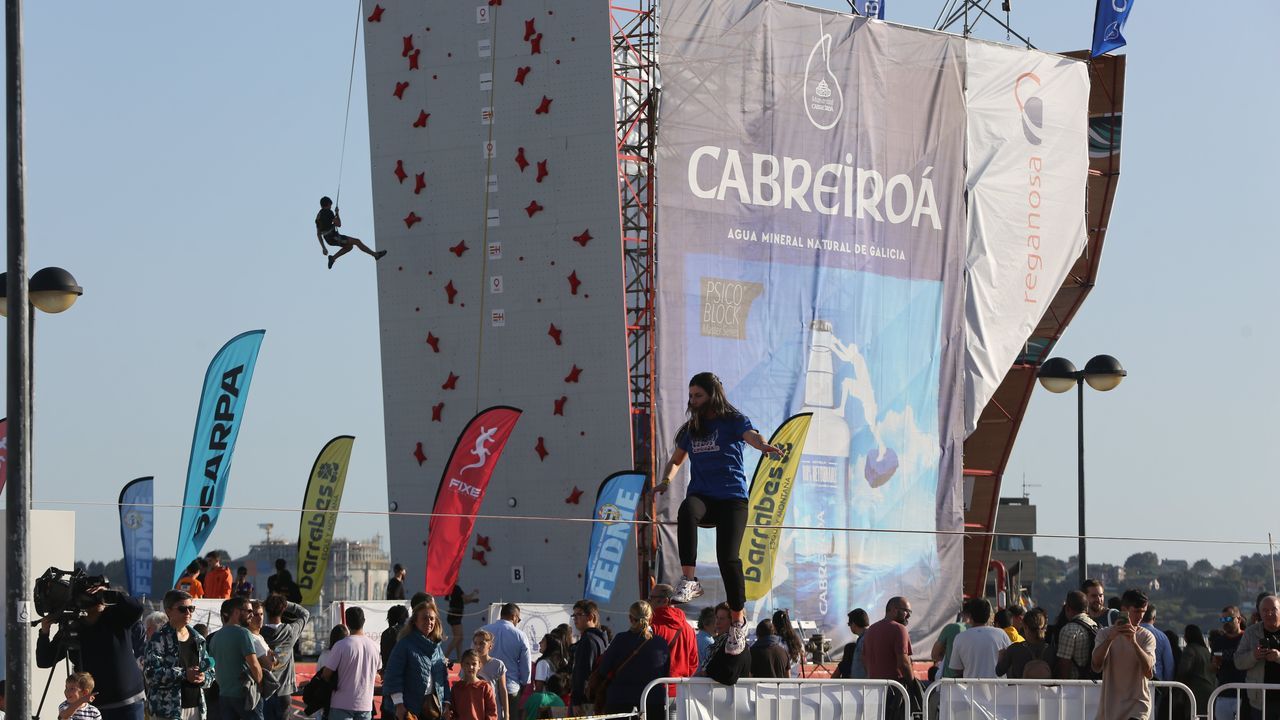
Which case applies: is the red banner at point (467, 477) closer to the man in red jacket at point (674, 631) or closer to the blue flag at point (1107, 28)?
the man in red jacket at point (674, 631)

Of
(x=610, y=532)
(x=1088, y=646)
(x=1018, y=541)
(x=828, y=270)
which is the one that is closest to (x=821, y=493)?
(x=828, y=270)

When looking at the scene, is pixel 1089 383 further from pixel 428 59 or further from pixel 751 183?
pixel 428 59

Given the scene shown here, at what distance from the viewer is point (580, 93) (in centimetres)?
3092

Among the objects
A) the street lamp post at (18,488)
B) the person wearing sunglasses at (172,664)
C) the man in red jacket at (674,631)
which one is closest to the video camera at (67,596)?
the street lamp post at (18,488)

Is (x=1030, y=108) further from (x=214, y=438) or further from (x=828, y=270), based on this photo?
(x=214, y=438)

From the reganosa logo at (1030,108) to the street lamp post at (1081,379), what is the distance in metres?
13.6

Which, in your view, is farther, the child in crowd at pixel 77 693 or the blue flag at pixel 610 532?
the blue flag at pixel 610 532

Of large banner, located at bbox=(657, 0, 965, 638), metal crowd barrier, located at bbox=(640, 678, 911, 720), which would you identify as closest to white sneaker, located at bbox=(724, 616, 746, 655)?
metal crowd barrier, located at bbox=(640, 678, 911, 720)

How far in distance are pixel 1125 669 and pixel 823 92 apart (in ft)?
72.4

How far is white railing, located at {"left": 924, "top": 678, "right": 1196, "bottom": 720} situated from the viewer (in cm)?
1145

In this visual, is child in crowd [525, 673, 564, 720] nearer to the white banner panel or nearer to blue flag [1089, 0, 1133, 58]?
the white banner panel

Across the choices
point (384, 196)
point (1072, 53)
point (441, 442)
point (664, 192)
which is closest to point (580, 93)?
point (664, 192)

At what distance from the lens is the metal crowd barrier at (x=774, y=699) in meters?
10.6

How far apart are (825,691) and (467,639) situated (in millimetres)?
20950
